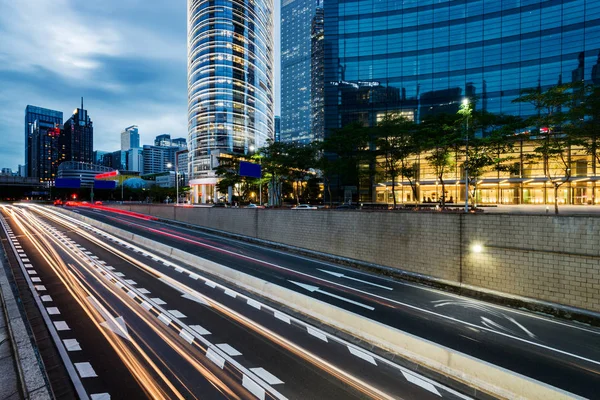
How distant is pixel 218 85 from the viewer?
103562 millimetres

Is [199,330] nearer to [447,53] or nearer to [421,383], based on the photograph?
[421,383]

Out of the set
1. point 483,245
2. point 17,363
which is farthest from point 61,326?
point 483,245

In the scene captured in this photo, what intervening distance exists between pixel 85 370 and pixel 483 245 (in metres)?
16.1

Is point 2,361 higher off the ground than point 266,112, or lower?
lower

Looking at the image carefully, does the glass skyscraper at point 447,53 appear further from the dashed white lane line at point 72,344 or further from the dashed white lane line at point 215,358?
the dashed white lane line at point 72,344

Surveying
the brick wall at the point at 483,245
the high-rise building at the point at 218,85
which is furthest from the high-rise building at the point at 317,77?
the brick wall at the point at 483,245

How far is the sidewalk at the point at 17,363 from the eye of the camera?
209 inches

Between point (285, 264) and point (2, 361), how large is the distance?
12.8 metres

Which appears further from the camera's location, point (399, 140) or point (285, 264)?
point (399, 140)

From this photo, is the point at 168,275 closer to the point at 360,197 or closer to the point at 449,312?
the point at 449,312

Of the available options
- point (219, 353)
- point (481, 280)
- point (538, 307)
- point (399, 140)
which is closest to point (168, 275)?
point (219, 353)

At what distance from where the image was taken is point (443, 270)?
14.9 meters

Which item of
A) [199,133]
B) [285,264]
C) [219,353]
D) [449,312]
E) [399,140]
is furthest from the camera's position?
[199,133]

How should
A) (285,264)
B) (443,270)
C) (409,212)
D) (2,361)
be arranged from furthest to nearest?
(285,264) → (409,212) → (443,270) → (2,361)
